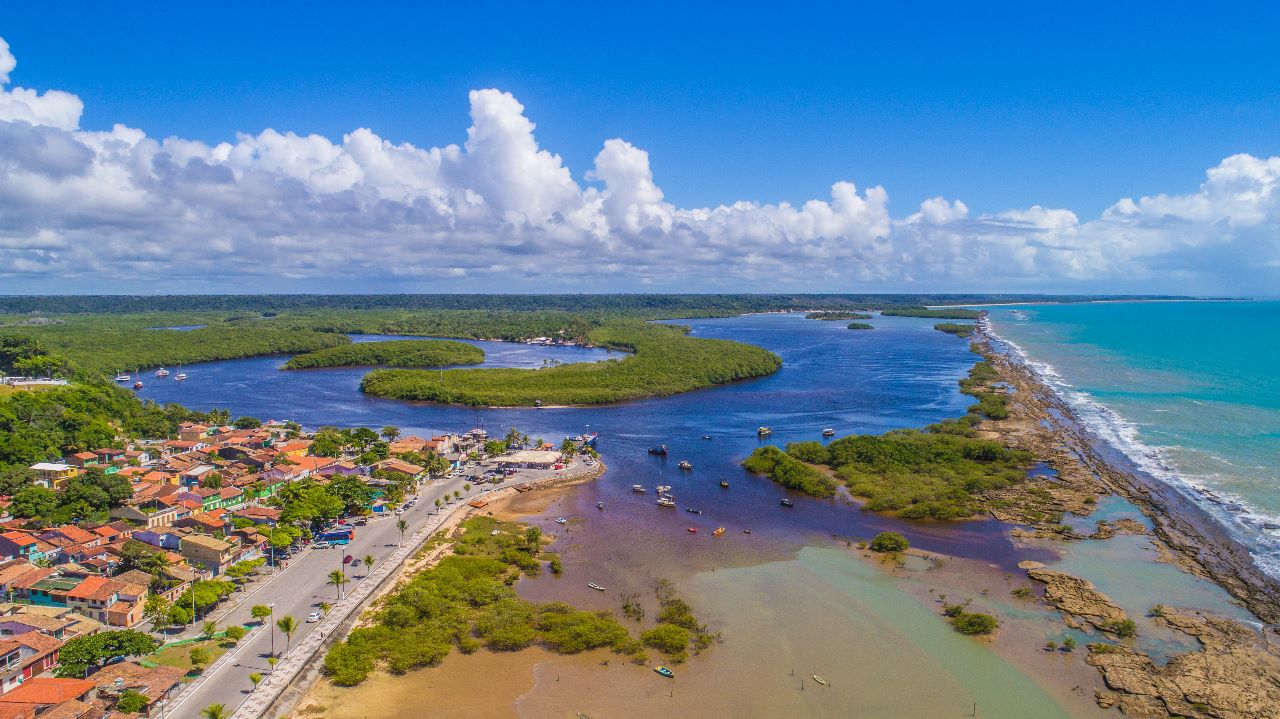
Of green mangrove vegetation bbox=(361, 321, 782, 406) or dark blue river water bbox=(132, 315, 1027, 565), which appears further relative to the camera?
green mangrove vegetation bbox=(361, 321, 782, 406)

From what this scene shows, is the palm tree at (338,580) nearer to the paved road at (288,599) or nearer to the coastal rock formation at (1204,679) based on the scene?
the paved road at (288,599)

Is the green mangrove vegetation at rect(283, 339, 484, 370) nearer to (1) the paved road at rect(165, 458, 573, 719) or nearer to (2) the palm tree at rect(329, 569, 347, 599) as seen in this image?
(1) the paved road at rect(165, 458, 573, 719)

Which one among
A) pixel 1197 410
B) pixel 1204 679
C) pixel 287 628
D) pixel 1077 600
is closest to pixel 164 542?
pixel 287 628

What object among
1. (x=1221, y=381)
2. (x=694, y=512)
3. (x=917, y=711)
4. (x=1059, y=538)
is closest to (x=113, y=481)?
(x=694, y=512)

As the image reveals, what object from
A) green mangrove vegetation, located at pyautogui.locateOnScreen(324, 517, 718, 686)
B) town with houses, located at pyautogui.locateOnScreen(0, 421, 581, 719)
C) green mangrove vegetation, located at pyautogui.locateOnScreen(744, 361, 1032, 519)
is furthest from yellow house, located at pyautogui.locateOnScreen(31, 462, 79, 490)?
green mangrove vegetation, located at pyautogui.locateOnScreen(744, 361, 1032, 519)

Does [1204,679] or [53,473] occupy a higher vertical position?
[53,473]

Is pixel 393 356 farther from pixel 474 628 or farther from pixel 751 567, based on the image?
pixel 474 628
